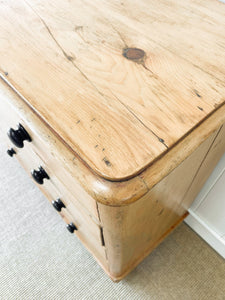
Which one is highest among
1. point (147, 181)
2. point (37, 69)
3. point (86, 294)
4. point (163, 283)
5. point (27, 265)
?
point (37, 69)

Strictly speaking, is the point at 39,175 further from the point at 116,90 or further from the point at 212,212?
the point at 212,212

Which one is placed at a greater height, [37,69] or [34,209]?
[37,69]

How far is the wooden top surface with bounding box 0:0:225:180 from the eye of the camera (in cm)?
28

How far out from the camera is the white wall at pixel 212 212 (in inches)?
26.0

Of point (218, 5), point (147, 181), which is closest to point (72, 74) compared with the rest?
point (147, 181)

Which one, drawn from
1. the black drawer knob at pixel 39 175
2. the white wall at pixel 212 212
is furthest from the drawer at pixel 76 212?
the white wall at pixel 212 212

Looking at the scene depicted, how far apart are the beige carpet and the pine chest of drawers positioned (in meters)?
0.49

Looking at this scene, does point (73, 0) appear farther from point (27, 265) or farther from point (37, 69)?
point (27, 265)

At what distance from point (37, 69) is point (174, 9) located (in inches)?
12.7

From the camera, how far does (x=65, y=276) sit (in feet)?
2.75

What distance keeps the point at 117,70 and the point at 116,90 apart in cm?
5

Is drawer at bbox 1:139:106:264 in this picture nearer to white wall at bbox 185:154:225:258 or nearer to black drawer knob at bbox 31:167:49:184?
black drawer knob at bbox 31:167:49:184

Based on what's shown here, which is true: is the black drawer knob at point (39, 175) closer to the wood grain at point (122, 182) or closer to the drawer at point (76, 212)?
the drawer at point (76, 212)

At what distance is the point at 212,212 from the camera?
30.0 inches
